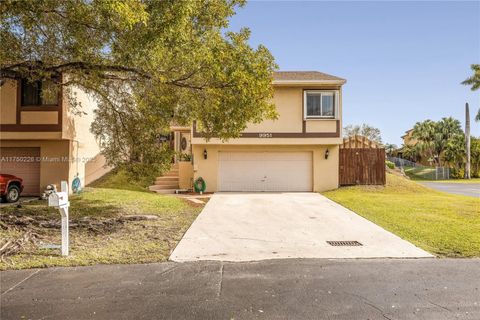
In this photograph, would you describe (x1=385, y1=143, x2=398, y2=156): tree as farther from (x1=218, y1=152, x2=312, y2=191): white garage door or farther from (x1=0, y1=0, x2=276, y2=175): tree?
(x1=0, y1=0, x2=276, y2=175): tree

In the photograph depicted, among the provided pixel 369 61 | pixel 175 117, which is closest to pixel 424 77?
pixel 369 61

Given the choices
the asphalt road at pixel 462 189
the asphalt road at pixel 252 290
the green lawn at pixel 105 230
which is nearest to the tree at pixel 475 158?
the asphalt road at pixel 462 189

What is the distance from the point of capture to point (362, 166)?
17875mm

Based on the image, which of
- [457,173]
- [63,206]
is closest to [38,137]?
[63,206]

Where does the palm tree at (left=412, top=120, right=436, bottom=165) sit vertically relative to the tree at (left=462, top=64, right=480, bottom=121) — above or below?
below

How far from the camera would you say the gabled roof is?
16.8 m

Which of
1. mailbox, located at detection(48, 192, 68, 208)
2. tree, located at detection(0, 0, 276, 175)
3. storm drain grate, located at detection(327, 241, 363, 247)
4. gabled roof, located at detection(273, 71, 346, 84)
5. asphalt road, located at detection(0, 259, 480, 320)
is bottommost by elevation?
storm drain grate, located at detection(327, 241, 363, 247)

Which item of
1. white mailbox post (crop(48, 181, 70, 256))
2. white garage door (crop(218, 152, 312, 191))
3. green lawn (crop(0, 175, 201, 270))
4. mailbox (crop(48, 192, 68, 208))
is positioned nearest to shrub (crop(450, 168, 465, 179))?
white garage door (crop(218, 152, 312, 191))

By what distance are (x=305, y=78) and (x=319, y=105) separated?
153 centimetres

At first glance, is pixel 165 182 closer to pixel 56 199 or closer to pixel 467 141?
pixel 56 199

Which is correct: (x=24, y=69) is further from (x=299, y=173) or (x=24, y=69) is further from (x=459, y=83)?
(x=459, y=83)

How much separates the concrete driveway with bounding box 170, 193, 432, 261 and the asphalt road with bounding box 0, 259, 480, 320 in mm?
584

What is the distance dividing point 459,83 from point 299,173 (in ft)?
94.8

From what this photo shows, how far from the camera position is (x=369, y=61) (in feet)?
54.6
